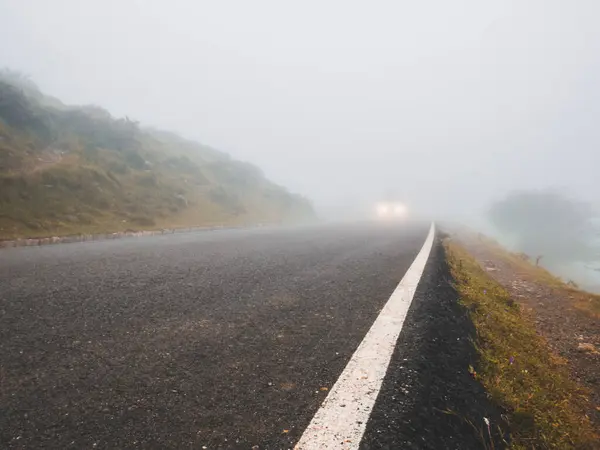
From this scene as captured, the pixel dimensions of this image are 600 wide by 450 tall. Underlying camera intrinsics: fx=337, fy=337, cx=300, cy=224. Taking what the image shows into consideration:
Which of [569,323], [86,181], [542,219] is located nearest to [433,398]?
[569,323]

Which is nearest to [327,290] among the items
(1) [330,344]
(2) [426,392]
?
(1) [330,344]

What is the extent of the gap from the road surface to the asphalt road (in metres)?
0.01

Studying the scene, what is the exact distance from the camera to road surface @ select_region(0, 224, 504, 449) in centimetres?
180

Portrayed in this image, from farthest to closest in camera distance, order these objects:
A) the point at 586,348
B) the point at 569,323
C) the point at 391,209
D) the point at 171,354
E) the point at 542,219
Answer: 1. the point at 391,209
2. the point at 542,219
3. the point at 569,323
4. the point at 586,348
5. the point at 171,354

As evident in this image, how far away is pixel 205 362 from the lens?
259 cm

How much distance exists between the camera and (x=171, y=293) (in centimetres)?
466

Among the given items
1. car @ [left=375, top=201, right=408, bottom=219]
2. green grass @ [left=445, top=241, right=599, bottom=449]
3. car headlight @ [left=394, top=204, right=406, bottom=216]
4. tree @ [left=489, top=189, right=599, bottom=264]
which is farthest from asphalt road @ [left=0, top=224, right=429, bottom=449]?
car headlight @ [left=394, top=204, right=406, bottom=216]

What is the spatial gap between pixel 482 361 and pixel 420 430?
4.57 feet

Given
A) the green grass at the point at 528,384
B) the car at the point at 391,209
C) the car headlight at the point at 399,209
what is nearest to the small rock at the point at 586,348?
the green grass at the point at 528,384

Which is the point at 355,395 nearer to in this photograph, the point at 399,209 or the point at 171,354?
the point at 171,354

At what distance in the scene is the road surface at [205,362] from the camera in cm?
180

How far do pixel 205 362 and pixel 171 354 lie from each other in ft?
1.11

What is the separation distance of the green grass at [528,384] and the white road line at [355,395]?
0.76 m

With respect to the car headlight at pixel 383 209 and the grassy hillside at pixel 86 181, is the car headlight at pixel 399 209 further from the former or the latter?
the grassy hillside at pixel 86 181
